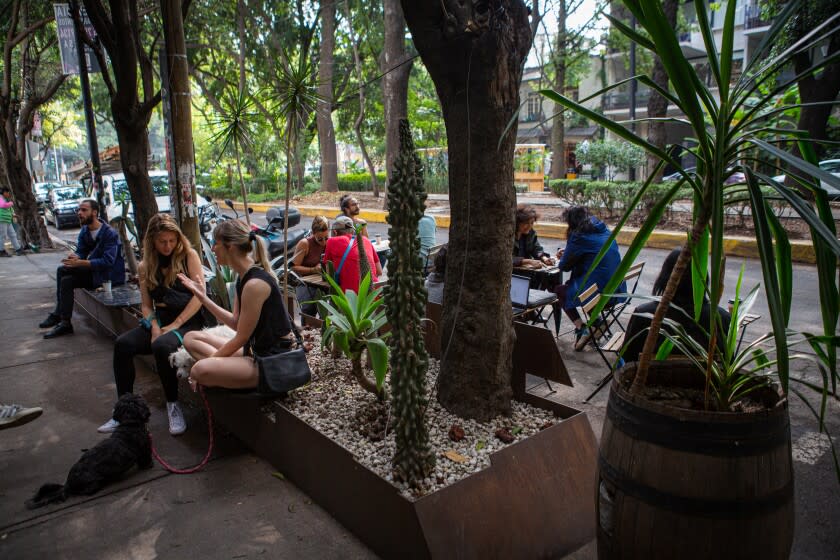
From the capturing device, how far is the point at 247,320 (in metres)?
3.72

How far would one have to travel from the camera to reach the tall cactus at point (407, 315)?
275cm

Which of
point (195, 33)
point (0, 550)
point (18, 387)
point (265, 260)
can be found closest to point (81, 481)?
point (0, 550)

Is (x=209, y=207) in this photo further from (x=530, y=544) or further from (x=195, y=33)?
(x=530, y=544)

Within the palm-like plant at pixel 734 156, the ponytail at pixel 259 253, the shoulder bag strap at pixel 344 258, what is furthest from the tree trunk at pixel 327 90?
the palm-like plant at pixel 734 156

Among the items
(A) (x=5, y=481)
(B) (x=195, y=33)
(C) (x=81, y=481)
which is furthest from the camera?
(B) (x=195, y=33)

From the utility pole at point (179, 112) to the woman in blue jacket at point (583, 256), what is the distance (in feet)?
12.5

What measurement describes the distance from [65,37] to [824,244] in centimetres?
1213

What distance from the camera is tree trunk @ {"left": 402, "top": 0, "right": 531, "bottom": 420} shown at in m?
3.28

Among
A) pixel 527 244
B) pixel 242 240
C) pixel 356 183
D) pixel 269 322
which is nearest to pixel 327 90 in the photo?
pixel 356 183

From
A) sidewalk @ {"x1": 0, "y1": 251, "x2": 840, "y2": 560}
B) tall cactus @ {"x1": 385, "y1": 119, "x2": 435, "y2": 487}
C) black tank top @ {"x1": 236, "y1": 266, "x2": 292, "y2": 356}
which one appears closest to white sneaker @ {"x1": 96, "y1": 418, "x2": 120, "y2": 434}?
sidewalk @ {"x1": 0, "y1": 251, "x2": 840, "y2": 560}

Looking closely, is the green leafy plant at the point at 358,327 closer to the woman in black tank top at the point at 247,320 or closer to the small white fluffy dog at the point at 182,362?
the woman in black tank top at the point at 247,320

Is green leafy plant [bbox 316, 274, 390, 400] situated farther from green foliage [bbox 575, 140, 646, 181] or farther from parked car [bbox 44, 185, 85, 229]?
parked car [bbox 44, 185, 85, 229]

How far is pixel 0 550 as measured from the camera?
3.01 m

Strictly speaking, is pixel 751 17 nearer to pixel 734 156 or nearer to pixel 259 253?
pixel 259 253
